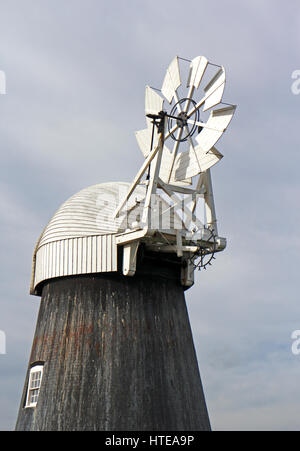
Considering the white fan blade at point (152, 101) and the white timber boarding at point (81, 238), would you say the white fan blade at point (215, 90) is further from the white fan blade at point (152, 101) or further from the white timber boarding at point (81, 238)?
the white timber boarding at point (81, 238)

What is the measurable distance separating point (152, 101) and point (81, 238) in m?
5.47

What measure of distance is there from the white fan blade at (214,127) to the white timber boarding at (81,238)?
318 centimetres

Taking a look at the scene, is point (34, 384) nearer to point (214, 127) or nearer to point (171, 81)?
point (214, 127)

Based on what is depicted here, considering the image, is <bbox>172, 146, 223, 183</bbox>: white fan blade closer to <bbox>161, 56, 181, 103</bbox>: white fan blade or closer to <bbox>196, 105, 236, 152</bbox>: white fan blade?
<bbox>196, 105, 236, 152</bbox>: white fan blade

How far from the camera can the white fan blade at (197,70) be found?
21016 mm

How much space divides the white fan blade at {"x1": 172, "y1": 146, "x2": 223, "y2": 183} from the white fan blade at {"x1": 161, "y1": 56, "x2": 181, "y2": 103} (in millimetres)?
2219

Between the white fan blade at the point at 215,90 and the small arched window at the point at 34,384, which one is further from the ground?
the white fan blade at the point at 215,90

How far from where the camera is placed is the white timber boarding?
20.6m

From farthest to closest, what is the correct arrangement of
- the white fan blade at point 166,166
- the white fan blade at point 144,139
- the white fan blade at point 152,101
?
the white fan blade at point 144,139 → the white fan blade at point 166,166 → the white fan blade at point 152,101

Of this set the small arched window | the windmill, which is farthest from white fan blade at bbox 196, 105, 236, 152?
the small arched window

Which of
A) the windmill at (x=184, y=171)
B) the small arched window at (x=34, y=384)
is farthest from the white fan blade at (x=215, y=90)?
the small arched window at (x=34, y=384)

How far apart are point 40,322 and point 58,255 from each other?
2.54 m
